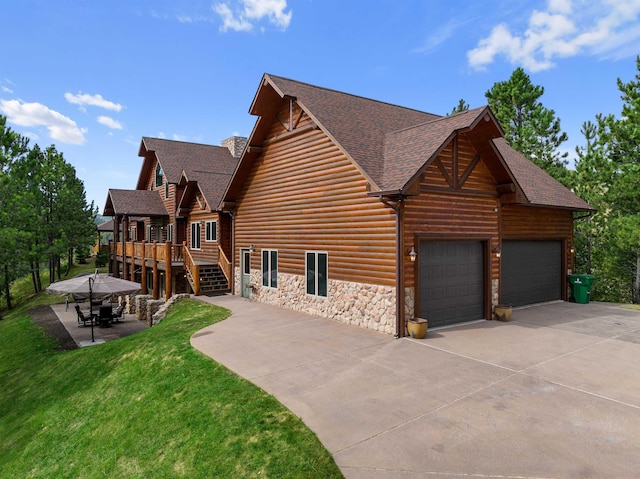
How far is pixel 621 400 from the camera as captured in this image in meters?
5.86

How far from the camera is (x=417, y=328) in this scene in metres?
9.50

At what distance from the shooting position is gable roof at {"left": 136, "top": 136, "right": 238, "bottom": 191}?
24.7 meters

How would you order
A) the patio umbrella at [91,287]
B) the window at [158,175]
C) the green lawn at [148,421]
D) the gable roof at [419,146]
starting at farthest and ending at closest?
1. the window at [158,175]
2. the patio umbrella at [91,287]
3. the gable roof at [419,146]
4. the green lawn at [148,421]

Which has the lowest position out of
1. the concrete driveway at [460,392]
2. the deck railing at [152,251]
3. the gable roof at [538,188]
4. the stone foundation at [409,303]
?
the concrete driveway at [460,392]

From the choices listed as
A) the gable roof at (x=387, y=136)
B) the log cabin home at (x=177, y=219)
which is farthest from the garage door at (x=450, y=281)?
the log cabin home at (x=177, y=219)

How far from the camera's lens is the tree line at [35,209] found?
2433 cm

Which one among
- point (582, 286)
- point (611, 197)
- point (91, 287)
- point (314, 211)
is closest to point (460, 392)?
point (314, 211)

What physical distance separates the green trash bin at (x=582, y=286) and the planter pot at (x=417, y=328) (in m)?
9.28

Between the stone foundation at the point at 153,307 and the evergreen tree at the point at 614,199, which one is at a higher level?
the evergreen tree at the point at 614,199

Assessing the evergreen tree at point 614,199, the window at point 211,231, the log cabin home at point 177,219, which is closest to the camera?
the evergreen tree at point 614,199

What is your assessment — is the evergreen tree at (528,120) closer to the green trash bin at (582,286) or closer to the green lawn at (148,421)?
the green trash bin at (582,286)

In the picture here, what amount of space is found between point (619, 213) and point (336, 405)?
671 inches

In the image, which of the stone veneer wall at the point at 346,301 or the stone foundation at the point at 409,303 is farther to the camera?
the stone veneer wall at the point at 346,301

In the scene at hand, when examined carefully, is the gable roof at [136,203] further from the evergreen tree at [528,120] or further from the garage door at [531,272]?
the evergreen tree at [528,120]
